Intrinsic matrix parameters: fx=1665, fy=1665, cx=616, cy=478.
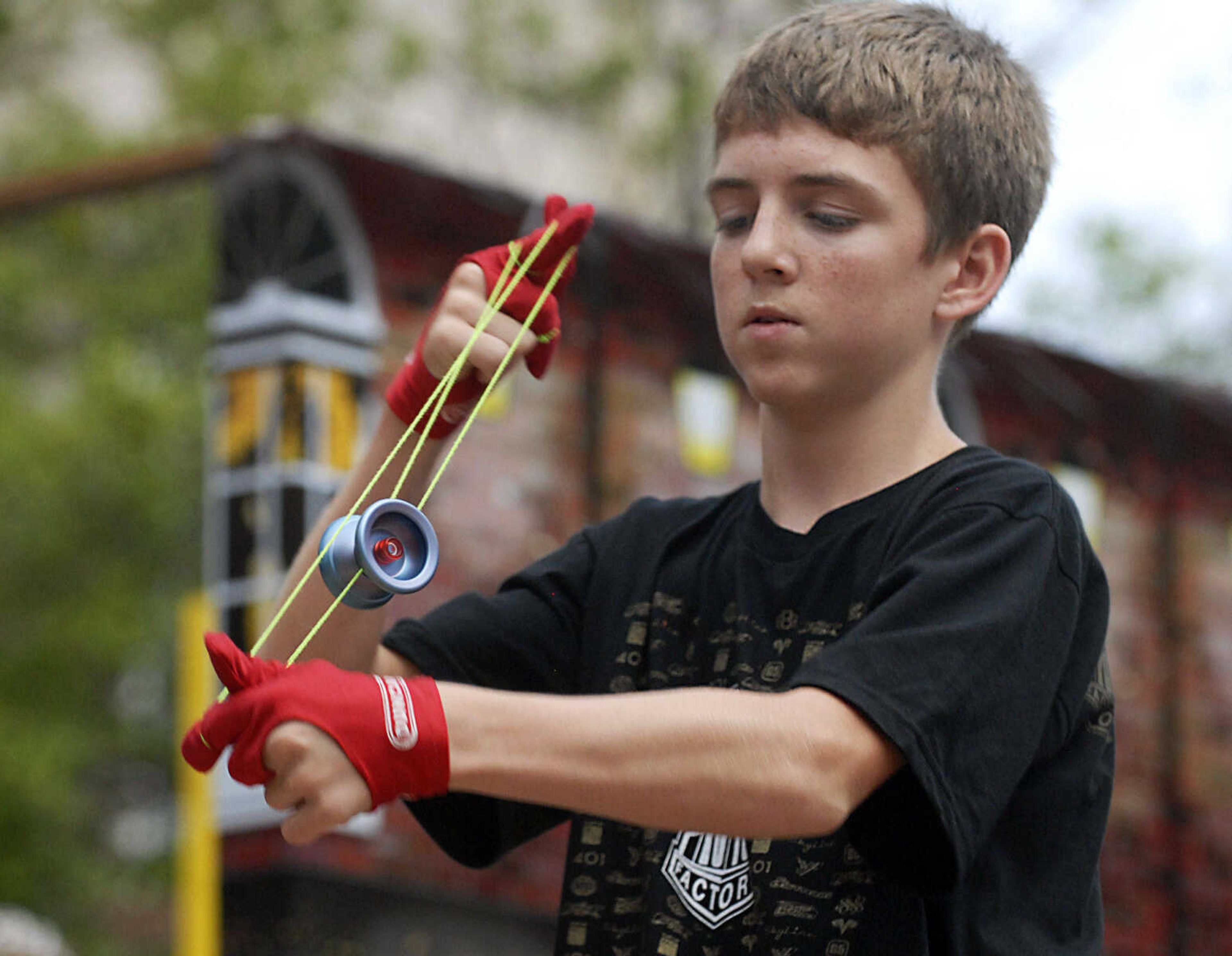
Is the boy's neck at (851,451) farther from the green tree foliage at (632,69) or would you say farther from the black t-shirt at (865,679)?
the green tree foliage at (632,69)

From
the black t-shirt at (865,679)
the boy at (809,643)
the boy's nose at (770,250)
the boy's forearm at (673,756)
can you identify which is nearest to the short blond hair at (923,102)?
the boy at (809,643)

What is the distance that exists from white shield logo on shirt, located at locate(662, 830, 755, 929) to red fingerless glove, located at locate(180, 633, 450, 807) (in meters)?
0.47

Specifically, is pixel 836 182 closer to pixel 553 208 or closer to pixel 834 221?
pixel 834 221

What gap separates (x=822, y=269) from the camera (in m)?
1.78

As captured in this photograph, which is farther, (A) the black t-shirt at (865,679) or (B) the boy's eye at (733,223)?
(B) the boy's eye at (733,223)

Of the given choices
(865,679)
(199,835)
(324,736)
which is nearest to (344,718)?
(324,736)

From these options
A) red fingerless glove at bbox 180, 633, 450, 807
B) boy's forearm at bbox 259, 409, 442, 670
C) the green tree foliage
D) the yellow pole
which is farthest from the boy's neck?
the green tree foliage

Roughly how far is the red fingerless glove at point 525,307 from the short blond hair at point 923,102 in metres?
0.21

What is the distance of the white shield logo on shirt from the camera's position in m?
1.76

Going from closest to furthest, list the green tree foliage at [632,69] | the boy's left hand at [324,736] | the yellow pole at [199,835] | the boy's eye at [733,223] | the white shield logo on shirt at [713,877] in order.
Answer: the boy's left hand at [324,736]
the white shield logo on shirt at [713,877]
the boy's eye at [733,223]
the yellow pole at [199,835]
the green tree foliage at [632,69]

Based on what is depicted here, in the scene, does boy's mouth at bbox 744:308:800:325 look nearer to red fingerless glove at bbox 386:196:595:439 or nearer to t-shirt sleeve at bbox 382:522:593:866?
red fingerless glove at bbox 386:196:595:439

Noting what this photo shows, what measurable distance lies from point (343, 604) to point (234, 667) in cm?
52

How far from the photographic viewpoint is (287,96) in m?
12.4

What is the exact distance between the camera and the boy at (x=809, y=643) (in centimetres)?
143
